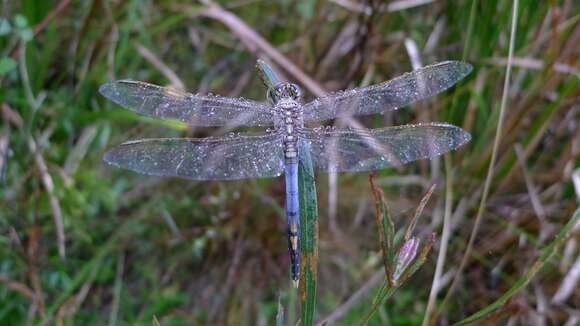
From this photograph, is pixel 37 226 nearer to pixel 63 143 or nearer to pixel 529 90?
pixel 63 143

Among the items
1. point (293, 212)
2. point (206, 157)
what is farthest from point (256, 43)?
point (293, 212)

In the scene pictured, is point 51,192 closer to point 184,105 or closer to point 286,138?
point 184,105

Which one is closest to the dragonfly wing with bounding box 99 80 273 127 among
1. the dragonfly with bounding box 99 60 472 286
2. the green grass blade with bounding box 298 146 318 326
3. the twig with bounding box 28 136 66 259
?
the dragonfly with bounding box 99 60 472 286

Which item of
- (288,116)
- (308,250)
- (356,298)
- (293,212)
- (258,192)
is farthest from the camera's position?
(258,192)

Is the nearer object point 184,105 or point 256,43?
point 184,105

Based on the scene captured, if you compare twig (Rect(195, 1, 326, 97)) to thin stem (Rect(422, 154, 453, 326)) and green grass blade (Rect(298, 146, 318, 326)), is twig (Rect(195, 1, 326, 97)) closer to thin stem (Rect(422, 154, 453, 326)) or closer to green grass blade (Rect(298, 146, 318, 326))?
thin stem (Rect(422, 154, 453, 326))

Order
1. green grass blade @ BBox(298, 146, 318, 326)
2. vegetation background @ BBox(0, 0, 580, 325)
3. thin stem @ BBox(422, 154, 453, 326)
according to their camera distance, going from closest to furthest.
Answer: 1. green grass blade @ BBox(298, 146, 318, 326)
2. thin stem @ BBox(422, 154, 453, 326)
3. vegetation background @ BBox(0, 0, 580, 325)
